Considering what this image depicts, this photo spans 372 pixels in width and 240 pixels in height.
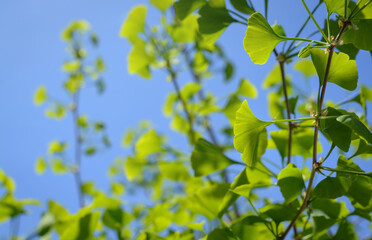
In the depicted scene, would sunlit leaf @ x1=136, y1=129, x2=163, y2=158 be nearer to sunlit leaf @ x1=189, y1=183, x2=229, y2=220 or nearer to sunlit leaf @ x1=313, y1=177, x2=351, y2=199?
sunlit leaf @ x1=189, y1=183, x2=229, y2=220

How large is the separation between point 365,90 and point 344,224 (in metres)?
0.42

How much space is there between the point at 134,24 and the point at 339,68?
556mm

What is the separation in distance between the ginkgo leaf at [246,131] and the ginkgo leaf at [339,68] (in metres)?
0.08

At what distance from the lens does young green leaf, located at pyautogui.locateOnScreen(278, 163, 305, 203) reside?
32 centimetres

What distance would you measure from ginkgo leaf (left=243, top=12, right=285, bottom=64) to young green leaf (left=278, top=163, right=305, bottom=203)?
4.8 inches

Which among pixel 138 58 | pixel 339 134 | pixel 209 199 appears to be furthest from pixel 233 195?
pixel 138 58

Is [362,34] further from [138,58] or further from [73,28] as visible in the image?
[73,28]

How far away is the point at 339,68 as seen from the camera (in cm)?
32

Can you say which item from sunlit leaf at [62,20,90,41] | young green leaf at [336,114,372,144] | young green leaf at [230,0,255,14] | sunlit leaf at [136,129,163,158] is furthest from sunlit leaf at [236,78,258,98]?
sunlit leaf at [62,20,90,41]

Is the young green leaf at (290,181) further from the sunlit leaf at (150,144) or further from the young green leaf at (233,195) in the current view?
the sunlit leaf at (150,144)

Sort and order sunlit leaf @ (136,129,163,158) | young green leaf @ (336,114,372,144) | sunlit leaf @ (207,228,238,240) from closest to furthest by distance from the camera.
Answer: young green leaf @ (336,114,372,144), sunlit leaf @ (207,228,238,240), sunlit leaf @ (136,129,163,158)

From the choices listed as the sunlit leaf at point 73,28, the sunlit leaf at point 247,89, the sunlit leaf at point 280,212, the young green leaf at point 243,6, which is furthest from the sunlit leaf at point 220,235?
the sunlit leaf at point 73,28

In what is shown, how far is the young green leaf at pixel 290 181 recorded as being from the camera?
1.05ft

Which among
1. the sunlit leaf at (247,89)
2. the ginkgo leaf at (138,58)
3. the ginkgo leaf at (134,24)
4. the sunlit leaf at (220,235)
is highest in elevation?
the ginkgo leaf at (134,24)
